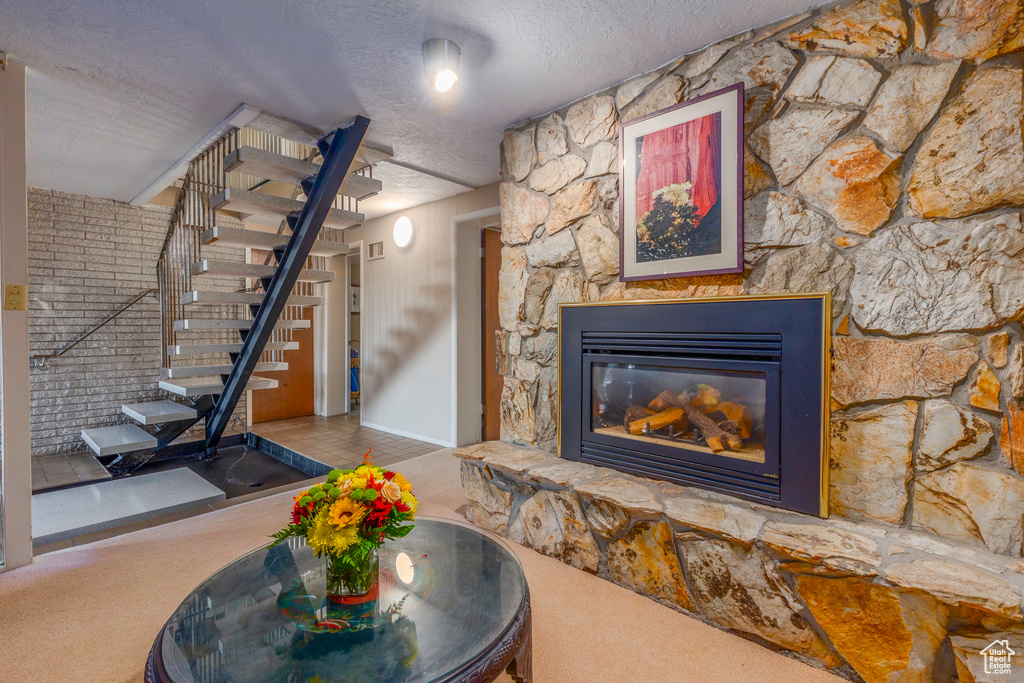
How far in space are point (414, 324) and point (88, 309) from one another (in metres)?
2.93

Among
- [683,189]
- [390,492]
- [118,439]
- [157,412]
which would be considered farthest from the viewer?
[157,412]

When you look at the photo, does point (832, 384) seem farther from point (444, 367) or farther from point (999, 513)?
point (444, 367)

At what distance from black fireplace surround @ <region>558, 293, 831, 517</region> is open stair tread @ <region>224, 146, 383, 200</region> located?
1.72m

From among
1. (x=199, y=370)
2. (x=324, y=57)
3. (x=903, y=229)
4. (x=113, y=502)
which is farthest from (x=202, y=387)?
(x=903, y=229)

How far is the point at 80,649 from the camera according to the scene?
1.65 m

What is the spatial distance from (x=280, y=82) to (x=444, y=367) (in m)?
2.63

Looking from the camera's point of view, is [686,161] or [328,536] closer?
[328,536]

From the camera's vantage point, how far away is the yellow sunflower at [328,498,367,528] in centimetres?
120

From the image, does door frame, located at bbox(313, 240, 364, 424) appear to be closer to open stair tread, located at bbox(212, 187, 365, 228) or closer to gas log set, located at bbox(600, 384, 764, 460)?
open stair tread, located at bbox(212, 187, 365, 228)

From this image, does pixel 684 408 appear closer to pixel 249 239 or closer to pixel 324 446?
pixel 249 239

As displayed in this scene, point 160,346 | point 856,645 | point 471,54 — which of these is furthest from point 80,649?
point 160,346

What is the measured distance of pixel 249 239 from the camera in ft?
10.3

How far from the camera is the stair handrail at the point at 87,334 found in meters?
4.02

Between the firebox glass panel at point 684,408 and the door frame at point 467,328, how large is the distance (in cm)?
209
